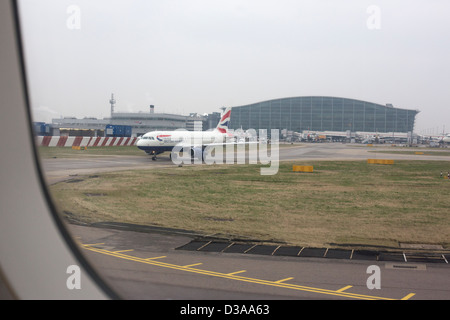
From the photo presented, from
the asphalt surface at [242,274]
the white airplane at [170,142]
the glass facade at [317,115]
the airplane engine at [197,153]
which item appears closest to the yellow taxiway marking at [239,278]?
the asphalt surface at [242,274]

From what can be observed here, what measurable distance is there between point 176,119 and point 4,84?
232ft

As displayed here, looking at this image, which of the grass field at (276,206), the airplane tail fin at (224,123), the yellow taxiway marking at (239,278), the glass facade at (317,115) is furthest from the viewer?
the glass facade at (317,115)

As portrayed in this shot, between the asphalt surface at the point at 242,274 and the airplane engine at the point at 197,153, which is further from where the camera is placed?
the airplane engine at the point at 197,153

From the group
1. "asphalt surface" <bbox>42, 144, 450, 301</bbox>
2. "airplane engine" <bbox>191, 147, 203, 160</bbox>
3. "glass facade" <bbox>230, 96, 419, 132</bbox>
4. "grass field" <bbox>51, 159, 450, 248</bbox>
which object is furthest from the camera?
"glass facade" <bbox>230, 96, 419, 132</bbox>

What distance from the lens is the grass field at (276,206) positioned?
487 inches

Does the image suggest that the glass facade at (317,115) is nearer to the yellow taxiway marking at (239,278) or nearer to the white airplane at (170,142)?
the white airplane at (170,142)

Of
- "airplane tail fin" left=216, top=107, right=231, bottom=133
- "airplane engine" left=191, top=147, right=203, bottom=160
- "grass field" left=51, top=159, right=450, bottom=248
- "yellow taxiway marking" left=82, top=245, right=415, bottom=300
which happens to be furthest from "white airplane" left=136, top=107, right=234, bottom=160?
"yellow taxiway marking" left=82, top=245, right=415, bottom=300

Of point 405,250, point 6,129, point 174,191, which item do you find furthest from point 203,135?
point 6,129

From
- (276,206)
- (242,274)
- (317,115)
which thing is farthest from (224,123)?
(317,115)

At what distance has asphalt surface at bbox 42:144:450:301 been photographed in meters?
6.97

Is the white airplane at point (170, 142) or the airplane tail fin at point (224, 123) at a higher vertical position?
the airplane tail fin at point (224, 123)

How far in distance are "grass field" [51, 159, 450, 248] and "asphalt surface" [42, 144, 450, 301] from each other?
1.58 metres

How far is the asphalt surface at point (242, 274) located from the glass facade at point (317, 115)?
8931 cm

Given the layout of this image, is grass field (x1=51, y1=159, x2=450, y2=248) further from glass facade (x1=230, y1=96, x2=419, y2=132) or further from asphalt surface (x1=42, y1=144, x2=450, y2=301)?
glass facade (x1=230, y1=96, x2=419, y2=132)
